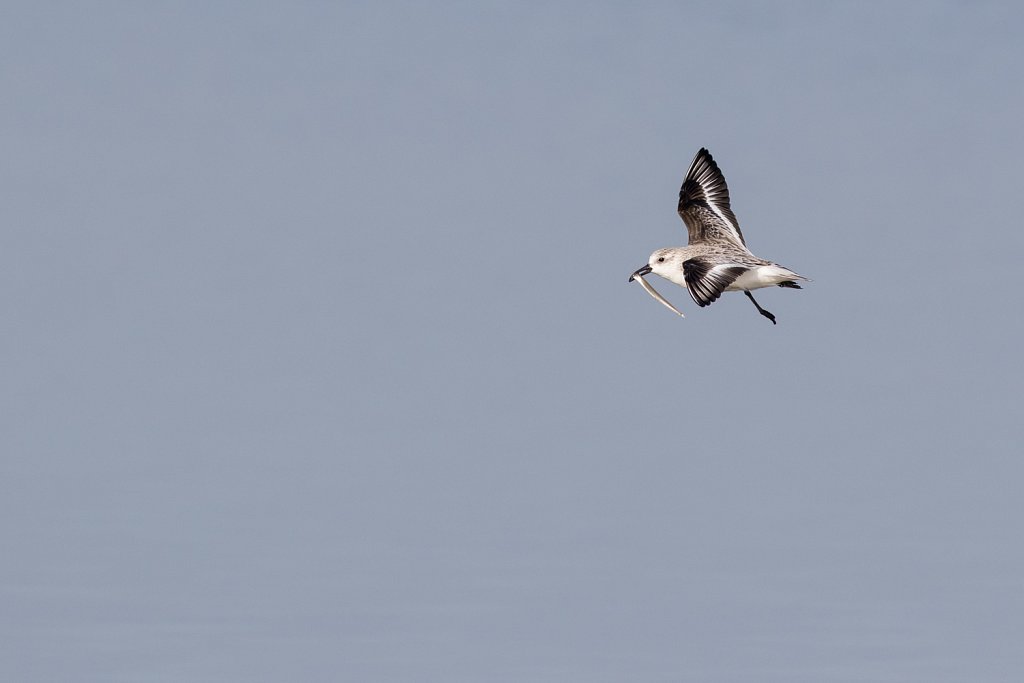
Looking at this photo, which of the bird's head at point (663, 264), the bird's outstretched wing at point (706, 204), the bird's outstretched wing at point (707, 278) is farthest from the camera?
the bird's outstretched wing at point (706, 204)

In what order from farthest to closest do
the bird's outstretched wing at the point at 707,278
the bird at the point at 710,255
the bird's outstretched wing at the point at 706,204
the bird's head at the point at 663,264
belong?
the bird's outstretched wing at the point at 706,204 < the bird's head at the point at 663,264 < the bird at the point at 710,255 < the bird's outstretched wing at the point at 707,278

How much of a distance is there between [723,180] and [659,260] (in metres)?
6.27

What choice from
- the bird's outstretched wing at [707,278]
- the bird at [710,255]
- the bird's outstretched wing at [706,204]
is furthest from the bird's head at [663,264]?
the bird's outstretched wing at [706,204]

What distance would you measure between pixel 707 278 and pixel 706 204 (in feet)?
28.6

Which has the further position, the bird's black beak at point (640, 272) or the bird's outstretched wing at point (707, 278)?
the bird's black beak at point (640, 272)

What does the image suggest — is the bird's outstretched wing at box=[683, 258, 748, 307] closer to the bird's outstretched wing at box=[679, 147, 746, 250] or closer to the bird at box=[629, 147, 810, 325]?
the bird at box=[629, 147, 810, 325]

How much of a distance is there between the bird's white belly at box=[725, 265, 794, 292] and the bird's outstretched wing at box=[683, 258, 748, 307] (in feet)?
1.05

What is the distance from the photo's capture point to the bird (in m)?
31.0

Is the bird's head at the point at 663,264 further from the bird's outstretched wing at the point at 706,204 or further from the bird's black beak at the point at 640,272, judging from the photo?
the bird's outstretched wing at the point at 706,204

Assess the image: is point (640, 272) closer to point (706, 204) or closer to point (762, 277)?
point (762, 277)

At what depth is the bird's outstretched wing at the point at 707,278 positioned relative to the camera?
29844mm

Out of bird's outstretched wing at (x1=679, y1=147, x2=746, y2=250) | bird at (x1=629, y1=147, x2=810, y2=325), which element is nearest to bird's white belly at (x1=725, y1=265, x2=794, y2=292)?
bird at (x1=629, y1=147, x2=810, y2=325)

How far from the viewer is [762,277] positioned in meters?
31.8

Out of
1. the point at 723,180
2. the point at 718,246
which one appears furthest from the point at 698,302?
the point at 723,180
